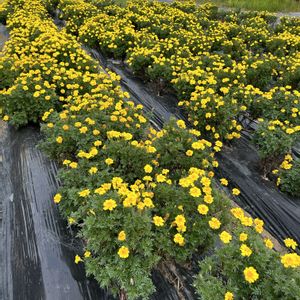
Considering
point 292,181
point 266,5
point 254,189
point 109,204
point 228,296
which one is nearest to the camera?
point 228,296

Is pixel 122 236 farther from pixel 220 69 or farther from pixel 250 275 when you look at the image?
pixel 220 69

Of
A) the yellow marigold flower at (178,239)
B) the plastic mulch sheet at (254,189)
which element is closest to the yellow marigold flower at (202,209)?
the yellow marigold flower at (178,239)

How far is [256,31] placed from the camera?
1095 centimetres

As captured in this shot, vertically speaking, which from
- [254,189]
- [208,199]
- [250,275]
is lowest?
[254,189]

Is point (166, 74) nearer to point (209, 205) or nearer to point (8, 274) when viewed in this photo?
point (209, 205)

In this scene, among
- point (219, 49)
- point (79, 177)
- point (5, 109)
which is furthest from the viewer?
point (219, 49)

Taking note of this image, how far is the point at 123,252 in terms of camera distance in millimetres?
2611

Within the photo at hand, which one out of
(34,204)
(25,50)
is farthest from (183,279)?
(25,50)

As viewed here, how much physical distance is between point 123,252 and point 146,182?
3.61ft

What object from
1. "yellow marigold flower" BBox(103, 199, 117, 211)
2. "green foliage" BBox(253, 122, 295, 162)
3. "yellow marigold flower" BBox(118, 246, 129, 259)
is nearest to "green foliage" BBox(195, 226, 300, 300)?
"yellow marigold flower" BBox(118, 246, 129, 259)

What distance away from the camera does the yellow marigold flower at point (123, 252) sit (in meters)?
2.59

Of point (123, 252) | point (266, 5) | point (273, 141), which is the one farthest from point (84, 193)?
point (266, 5)

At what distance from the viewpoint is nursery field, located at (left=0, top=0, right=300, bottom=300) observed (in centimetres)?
274

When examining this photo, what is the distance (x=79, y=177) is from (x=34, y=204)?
3.14ft
